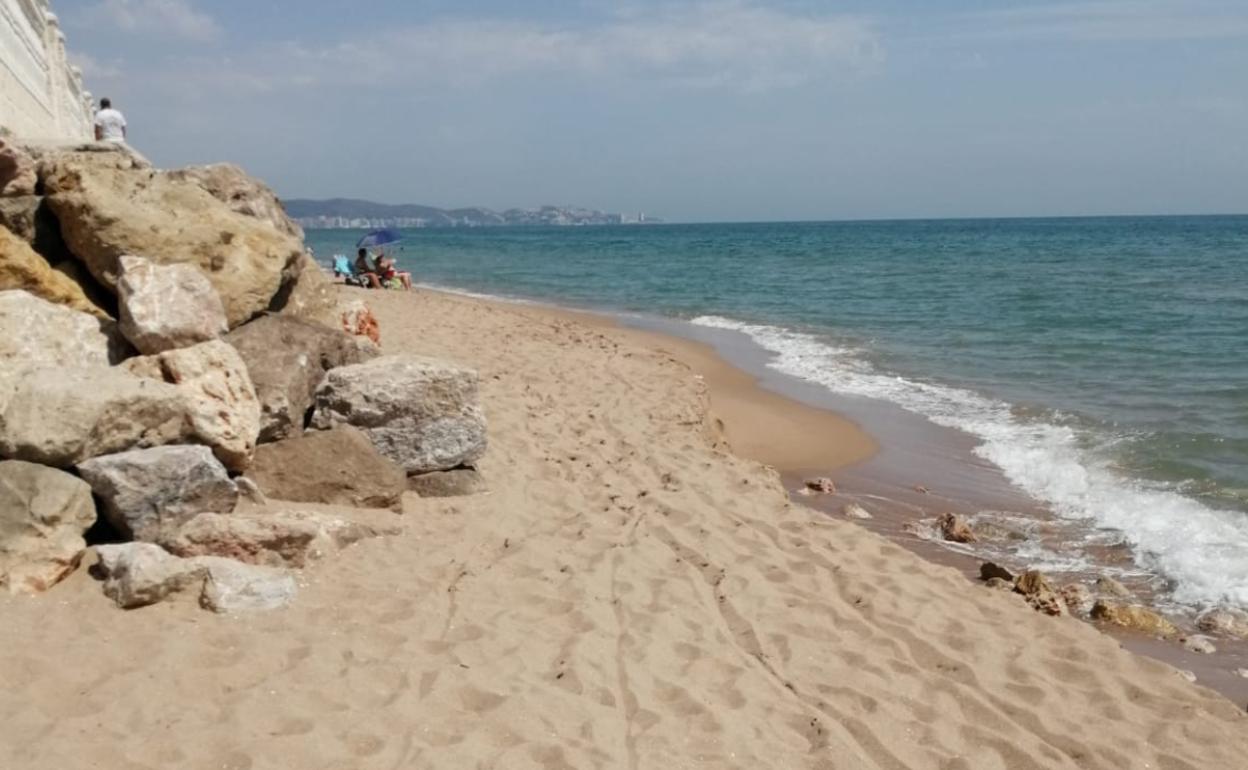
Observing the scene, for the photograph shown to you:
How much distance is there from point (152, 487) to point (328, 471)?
4.50 ft

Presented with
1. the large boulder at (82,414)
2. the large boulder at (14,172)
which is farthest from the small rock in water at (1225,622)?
the large boulder at (14,172)

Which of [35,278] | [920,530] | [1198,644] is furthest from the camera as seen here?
[920,530]

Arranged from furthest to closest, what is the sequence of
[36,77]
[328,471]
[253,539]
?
[36,77]
[328,471]
[253,539]

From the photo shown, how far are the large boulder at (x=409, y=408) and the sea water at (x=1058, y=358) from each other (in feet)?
16.0

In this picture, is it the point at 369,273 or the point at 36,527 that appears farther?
the point at 369,273

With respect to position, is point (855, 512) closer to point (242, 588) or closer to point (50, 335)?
point (242, 588)

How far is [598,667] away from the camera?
4.78 m

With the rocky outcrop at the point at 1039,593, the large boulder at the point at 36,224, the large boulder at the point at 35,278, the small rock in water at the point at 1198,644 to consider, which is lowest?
the small rock in water at the point at 1198,644

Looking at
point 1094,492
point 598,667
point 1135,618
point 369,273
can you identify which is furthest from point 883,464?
point 369,273

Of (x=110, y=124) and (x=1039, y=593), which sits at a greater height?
(x=110, y=124)

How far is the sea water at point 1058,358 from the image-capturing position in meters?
8.37

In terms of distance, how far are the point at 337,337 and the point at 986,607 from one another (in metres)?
4.71

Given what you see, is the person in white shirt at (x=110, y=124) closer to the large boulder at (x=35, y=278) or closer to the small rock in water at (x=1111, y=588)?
the large boulder at (x=35, y=278)

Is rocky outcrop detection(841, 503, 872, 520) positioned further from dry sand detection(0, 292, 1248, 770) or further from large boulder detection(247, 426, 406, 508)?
large boulder detection(247, 426, 406, 508)
